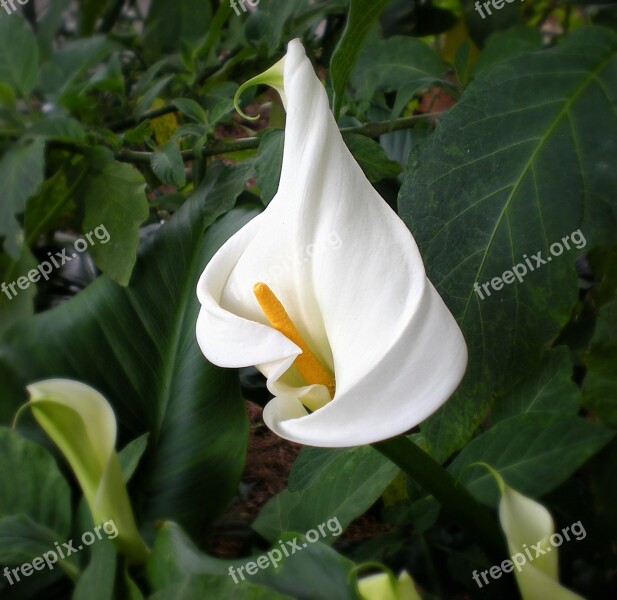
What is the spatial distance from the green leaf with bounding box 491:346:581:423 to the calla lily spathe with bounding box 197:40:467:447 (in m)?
0.13

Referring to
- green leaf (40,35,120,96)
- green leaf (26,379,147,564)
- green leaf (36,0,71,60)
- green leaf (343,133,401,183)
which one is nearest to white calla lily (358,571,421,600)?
green leaf (26,379,147,564)

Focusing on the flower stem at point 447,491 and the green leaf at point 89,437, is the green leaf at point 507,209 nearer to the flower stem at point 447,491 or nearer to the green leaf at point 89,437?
the flower stem at point 447,491

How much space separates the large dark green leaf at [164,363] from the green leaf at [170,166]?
0.08 ft

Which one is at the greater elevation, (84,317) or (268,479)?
(84,317)

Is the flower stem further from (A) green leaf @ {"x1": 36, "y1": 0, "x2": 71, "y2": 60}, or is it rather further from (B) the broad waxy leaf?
(A) green leaf @ {"x1": 36, "y1": 0, "x2": 71, "y2": 60}

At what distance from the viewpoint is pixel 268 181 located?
411 mm

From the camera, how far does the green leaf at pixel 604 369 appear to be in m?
0.34

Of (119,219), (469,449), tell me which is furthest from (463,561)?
(119,219)

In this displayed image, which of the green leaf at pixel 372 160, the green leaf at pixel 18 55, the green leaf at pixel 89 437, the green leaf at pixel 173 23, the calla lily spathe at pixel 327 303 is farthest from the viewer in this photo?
the green leaf at pixel 173 23

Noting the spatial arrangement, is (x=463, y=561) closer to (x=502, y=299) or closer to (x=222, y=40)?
(x=502, y=299)

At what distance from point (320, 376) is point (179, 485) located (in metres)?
0.17

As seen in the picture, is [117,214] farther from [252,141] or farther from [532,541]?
[532,541]

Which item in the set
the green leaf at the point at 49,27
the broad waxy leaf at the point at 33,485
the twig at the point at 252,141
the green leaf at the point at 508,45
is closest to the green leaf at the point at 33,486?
the broad waxy leaf at the point at 33,485

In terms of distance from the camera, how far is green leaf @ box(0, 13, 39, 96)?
53 centimetres
